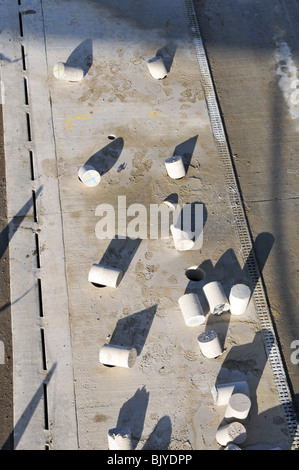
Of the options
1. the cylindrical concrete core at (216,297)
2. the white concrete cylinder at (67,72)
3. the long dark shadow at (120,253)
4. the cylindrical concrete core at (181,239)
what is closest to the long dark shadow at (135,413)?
the cylindrical concrete core at (216,297)

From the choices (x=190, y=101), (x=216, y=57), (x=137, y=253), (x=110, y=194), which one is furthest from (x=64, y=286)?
(x=216, y=57)

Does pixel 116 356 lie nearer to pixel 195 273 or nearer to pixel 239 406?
pixel 239 406

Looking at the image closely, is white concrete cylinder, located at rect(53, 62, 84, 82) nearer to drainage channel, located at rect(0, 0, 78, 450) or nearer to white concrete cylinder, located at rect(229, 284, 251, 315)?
drainage channel, located at rect(0, 0, 78, 450)

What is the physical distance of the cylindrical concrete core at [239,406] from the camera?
8.55 m

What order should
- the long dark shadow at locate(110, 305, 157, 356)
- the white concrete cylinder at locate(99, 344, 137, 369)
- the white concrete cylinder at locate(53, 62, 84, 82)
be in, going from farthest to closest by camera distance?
the white concrete cylinder at locate(53, 62, 84, 82), the long dark shadow at locate(110, 305, 157, 356), the white concrete cylinder at locate(99, 344, 137, 369)

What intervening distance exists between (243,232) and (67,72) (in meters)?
5.68

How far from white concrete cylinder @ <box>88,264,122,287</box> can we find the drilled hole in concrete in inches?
58.3

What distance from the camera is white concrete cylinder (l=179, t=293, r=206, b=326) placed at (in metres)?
9.46

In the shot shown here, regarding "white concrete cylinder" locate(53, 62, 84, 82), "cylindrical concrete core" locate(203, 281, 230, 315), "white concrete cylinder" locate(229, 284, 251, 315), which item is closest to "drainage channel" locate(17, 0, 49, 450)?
"white concrete cylinder" locate(53, 62, 84, 82)

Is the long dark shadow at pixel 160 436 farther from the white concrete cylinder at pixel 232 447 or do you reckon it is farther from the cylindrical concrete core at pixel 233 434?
the white concrete cylinder at pixel 232 447

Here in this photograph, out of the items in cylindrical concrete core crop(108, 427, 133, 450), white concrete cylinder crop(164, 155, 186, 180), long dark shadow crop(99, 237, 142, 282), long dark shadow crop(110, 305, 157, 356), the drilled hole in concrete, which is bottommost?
cylindrical concrete core crop(108, 427, 133, 450)

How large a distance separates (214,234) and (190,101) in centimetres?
370

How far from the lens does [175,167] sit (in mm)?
11055
